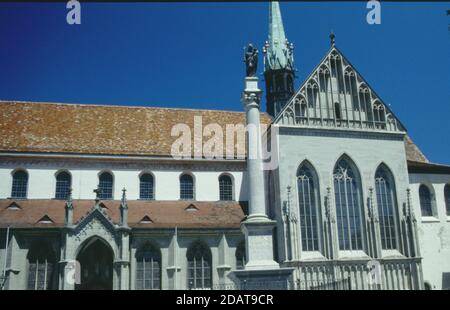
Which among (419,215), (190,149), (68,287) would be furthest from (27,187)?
(419,215)

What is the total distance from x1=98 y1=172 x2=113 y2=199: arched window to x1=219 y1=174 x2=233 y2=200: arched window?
263 inches

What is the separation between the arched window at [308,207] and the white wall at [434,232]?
6.78 m

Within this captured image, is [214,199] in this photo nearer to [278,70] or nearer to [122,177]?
[122,177]

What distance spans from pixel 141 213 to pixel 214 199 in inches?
191

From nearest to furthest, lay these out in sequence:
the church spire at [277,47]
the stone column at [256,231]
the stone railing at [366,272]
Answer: the stone column at [256,231]
the stone railing at [366,272]
the church spire at [277,47]

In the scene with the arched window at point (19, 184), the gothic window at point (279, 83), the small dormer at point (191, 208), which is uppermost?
the gothic window at point (279, 83)

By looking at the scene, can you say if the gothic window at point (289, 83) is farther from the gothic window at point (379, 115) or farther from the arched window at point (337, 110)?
the gothic window at point (379, 115)

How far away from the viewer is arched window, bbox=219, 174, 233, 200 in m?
30.6

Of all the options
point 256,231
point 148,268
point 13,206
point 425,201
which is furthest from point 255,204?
point 425,201

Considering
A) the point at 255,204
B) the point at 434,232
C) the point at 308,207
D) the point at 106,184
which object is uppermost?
the point at 106,184

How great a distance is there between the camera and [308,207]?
2691cm

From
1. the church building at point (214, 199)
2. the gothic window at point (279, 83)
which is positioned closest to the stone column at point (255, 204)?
the church building at point (214, 199)

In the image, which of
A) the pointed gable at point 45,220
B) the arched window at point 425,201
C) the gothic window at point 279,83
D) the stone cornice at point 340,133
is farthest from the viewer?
the gothic window at point 279,83

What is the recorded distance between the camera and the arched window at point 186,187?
3002cm
